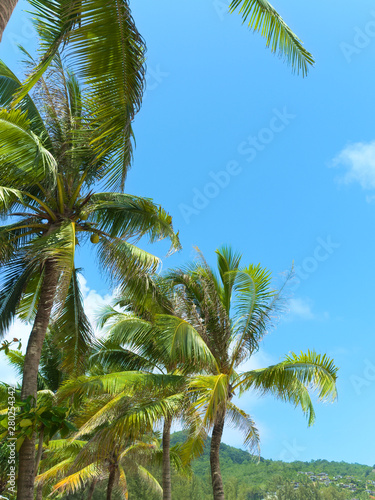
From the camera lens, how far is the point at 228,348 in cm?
1213

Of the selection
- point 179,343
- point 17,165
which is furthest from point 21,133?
point 179,343

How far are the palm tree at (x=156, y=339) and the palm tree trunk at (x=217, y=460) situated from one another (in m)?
0.92

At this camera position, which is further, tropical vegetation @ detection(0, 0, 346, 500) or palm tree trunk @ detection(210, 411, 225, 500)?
palm tree trunk @ detection(210, 411, 225, 500)

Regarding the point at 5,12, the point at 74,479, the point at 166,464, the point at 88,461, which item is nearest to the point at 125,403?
the point at 88,461

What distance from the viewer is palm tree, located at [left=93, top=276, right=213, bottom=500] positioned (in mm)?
10219

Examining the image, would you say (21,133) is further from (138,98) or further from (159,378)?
(159,378)

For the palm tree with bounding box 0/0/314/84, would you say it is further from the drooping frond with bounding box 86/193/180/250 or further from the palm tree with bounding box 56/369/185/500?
the palm tree with bounding box 56/369/185/500

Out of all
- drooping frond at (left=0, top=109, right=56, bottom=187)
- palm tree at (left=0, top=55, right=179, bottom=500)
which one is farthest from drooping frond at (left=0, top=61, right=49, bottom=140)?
drooping frond at (left=0, top=109, right=56, bottom=187)

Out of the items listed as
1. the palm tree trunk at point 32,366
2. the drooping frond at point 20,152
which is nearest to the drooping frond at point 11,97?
the drooping frond at point 20,152

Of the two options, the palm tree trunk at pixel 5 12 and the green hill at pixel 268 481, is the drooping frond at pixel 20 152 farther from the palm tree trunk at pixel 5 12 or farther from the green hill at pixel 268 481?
the green hill at pixel 268 481

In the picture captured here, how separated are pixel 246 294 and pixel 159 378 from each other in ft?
9.82

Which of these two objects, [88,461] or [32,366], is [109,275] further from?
[88,461]

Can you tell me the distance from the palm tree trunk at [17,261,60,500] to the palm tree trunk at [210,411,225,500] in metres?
5.02

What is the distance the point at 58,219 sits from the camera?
28.5ft
